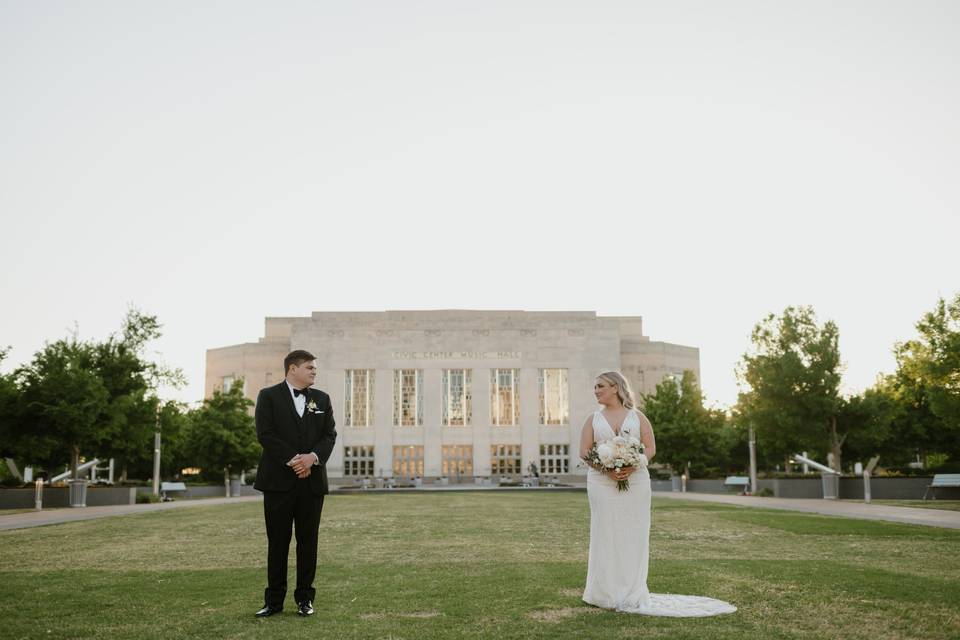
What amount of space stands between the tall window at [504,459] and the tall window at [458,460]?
91.5 inches

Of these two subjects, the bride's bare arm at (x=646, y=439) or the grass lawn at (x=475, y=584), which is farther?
the bride's bare arm at (x=646, y=439)

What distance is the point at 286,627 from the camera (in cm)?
691

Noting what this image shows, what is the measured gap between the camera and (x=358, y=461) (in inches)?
3339

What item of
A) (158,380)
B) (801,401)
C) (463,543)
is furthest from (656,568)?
(158,380)

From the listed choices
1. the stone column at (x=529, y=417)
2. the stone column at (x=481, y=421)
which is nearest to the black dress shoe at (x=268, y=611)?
the stone column at (x=481, y=421)

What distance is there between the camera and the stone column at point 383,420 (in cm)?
8444

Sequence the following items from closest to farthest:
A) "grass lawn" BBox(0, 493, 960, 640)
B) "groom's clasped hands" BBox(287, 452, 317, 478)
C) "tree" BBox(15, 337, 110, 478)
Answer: "grass lawn" BBox(0, 493, 960, 640)
"groom's clasped hands" BBox(287, 452, 317, 478)
"tree" BBox(15, 337, 110, 478)

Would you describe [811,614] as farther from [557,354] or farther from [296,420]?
[557,354]

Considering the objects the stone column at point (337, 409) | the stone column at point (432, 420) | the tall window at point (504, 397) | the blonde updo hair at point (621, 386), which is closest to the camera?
the blonde updo hair at point (621, 386)

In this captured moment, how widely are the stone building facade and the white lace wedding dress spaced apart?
77.0 m

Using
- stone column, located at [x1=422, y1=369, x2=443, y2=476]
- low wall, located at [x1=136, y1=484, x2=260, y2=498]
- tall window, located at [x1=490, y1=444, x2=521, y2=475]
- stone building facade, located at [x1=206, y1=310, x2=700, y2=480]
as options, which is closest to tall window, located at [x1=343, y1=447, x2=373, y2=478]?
stone building facade, located at [x1=206, y1=310, x2=700, y2=480]

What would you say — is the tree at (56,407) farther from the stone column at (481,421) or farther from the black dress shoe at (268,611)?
the stone column at (481,421)

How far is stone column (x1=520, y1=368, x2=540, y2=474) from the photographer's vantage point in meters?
85.2

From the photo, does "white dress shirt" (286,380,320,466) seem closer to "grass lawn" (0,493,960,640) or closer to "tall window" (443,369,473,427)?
"grass lawn" (0,493,960,640)
